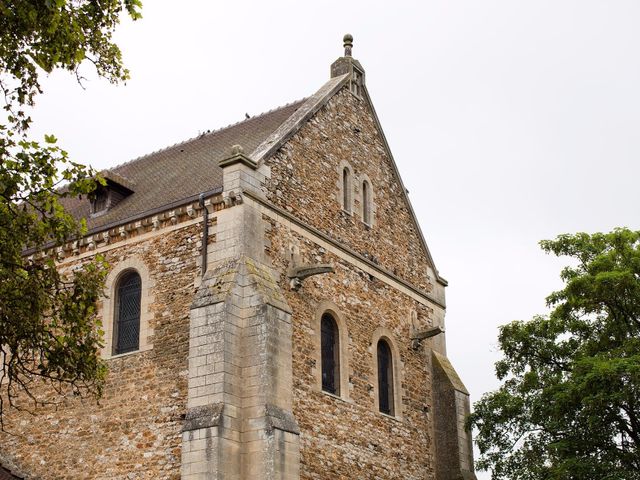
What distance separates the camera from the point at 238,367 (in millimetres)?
18688

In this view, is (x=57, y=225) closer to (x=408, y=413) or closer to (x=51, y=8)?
(x=51, y=8)

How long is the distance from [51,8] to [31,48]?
0.94 metres

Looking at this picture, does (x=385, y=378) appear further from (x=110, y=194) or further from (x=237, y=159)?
(x=110, y=194)

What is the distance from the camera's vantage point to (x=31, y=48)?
491 inches

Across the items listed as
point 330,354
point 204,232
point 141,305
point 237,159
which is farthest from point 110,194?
point 330,354

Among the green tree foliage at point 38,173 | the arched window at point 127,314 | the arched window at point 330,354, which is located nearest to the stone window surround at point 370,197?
the arched window at point 330,354

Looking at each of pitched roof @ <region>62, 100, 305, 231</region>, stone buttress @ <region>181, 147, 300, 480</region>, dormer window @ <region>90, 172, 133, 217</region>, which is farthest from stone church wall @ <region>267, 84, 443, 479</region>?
dormer window @ <region>90, 172, 133, 217</region>

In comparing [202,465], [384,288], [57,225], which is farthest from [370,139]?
[57,225]

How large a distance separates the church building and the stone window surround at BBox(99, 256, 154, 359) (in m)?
0.03

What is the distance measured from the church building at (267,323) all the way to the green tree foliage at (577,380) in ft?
7.38

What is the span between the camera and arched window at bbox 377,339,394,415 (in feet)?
78.2

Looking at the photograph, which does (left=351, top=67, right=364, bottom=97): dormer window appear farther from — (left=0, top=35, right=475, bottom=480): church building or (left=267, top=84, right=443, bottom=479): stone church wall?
(left=267, top=84, right=443, bottom=479): stone church wall

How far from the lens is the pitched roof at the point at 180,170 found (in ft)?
74.6

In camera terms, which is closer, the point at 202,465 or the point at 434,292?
the point at 202,465
